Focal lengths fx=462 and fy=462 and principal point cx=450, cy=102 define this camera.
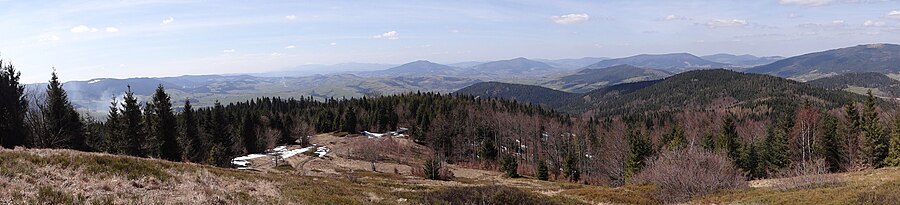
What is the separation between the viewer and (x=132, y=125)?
5475 cm

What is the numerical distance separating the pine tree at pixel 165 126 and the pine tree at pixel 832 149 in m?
90.8

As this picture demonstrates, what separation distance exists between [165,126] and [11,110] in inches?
578

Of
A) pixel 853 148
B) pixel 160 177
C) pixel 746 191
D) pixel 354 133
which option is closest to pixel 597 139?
pixel 853 148

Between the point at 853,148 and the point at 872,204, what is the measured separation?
65.6 metres

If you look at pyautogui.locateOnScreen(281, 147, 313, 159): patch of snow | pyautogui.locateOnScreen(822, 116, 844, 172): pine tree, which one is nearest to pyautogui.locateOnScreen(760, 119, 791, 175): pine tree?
pyautogui.locateOnScreen(822, 116, 844, 172): pine tree

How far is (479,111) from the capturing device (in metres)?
131

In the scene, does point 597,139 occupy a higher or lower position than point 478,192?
lower

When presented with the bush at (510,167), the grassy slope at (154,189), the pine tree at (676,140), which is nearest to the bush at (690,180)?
the grassy slope at (154,189)

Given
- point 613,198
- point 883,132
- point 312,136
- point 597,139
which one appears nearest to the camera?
point 613,198

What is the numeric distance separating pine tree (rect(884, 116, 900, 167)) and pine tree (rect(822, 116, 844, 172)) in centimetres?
778

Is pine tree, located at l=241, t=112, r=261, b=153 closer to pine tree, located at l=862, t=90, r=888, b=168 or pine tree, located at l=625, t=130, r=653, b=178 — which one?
pine tree, located at l=625, t=130, r=653, b=178

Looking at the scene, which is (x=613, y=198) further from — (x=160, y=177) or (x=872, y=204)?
(x=160, y=177)

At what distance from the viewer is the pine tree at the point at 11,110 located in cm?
4916

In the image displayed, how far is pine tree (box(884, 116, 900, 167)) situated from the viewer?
193ft
